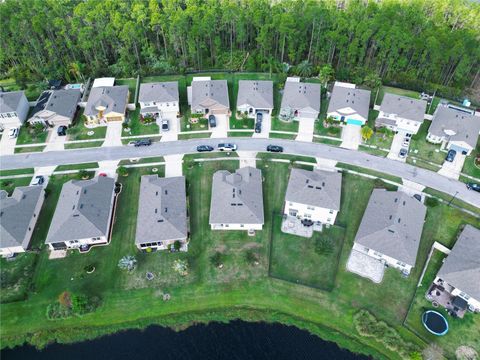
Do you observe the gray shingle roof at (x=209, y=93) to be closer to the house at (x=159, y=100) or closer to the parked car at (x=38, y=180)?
the house at (x=159, y=100)

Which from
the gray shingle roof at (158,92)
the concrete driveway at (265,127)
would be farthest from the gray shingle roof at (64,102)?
the concrete driveway at (265,127)

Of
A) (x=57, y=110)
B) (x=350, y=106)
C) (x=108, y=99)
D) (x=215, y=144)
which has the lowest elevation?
(x=215, y=144)

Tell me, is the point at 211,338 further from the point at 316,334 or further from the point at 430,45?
the point at 430,45

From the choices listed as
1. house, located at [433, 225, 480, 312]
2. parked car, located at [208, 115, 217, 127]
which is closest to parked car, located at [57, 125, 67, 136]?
parked car, located at [208, 115, 217, 127]

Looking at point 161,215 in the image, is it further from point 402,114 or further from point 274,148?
point 402,114

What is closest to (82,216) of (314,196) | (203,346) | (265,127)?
(203,346)
